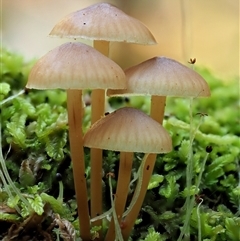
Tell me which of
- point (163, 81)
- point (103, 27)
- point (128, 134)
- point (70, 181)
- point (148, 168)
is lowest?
point (70, 181)

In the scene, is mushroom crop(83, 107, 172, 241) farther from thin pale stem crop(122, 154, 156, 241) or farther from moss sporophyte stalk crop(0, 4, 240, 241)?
thin pale stem crop(122, 154, 156, 241)

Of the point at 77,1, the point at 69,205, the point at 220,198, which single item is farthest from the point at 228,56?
the point at 69,205

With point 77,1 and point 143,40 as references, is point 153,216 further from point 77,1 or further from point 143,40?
point 77,1

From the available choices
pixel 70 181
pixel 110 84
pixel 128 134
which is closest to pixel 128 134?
pixel 128 134

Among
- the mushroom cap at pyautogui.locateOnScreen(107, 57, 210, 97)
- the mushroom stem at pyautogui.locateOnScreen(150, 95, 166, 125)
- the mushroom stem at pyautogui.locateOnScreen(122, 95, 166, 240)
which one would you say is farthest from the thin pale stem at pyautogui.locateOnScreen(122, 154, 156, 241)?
the mushroom cap at pyautogui.locateOnScreen(107, 57, 210, 97)

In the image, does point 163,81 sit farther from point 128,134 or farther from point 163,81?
point 128,134

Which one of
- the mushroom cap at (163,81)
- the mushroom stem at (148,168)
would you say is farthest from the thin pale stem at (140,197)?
the mushroom cap at (163,81)
